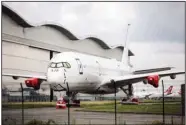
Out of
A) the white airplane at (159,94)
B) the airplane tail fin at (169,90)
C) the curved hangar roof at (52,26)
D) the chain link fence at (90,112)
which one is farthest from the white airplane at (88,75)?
the curved hangar roof at (52,26)

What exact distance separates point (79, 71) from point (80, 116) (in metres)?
2.50

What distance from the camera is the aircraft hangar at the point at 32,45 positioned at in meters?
11.9

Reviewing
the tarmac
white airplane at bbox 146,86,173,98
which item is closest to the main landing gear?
white airplane at bbox 146,86,173,98

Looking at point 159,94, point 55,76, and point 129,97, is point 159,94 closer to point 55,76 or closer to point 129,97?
point 129,97

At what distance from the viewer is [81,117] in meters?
12.3

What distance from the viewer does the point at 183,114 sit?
1238 cm

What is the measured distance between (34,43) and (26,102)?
1.86 meters

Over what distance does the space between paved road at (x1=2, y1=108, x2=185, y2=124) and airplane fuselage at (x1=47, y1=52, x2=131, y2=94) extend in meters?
1.07

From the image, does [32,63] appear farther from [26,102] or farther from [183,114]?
[183,114]

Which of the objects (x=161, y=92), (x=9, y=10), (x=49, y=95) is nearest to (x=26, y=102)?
(x=49, y=95)

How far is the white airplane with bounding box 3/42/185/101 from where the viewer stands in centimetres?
1330

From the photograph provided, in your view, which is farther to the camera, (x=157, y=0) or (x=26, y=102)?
(x=26, y=102)

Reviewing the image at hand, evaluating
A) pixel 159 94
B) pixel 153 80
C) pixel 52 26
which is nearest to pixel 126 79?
pixel 153 80

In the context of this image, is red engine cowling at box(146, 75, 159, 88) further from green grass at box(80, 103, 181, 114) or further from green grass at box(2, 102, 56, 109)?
green grass at box(2, 102, 56, 109)
